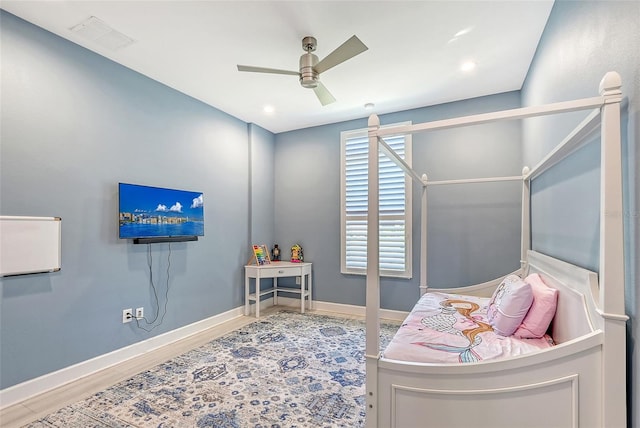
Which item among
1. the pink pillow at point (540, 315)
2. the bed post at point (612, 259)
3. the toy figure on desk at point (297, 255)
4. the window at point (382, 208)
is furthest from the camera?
the toy figure on desk at point (297, 255)

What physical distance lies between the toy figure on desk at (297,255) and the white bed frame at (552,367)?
317 cm

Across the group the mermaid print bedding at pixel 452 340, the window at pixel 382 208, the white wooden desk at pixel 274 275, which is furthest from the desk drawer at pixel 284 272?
the mermaid print bedding at pixel 452 340

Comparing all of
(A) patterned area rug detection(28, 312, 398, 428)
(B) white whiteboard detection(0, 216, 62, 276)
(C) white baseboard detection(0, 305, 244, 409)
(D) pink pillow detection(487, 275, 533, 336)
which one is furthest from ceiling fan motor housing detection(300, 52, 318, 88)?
(C) white baseboard detection(0, 305, 244, 409)

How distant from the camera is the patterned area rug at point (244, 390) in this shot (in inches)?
76.0

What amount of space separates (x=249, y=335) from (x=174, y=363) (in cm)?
87

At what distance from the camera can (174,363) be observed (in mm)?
2715

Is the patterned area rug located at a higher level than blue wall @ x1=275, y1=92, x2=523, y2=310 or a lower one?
lower

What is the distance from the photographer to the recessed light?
2857mm

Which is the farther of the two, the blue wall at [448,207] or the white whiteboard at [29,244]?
the blue wall at [448,207]

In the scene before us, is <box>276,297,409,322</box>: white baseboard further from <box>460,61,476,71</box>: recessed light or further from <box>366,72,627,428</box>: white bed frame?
<box>460,61,476,71</box>: recessed light

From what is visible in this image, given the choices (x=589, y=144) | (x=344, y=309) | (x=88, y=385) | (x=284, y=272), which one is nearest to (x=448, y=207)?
(x=344, y=309)

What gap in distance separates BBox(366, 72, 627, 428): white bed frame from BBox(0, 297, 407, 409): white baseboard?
2482 millimetres

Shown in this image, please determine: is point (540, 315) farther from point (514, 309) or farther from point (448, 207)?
point (448, 207)

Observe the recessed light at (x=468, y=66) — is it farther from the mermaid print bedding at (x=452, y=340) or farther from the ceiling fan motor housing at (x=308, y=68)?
the mermaid print bedding at (x=452, y=340)
